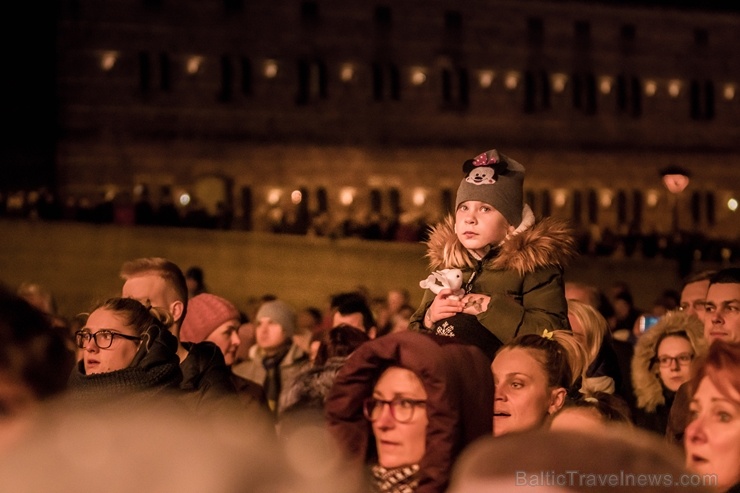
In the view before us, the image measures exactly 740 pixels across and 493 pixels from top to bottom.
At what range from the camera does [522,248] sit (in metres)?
5.07

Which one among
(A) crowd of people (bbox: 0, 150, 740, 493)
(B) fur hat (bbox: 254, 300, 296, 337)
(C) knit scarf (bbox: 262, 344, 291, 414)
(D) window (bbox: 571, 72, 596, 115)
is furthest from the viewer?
(D) window (bbox: 571, 72, 596, 115)

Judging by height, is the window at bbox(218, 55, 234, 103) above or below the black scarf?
above

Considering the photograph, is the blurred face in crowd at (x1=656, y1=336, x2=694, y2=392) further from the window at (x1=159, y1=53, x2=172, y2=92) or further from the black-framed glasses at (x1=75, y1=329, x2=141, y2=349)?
the window at (x1=159, y1=53, x2=172, y2=92)

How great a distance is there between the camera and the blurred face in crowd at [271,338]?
360 inches

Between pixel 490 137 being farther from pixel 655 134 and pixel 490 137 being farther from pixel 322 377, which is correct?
pixel 322 377

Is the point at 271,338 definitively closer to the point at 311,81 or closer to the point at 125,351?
the point at 125,351

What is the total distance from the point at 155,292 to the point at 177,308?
12 centimetres

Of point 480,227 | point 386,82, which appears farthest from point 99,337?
point 386,82

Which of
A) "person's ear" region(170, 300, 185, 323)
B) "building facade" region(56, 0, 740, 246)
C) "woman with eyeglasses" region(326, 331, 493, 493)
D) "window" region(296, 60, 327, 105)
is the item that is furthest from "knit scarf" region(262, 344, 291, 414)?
"window" region(296, 60, 327, 105)

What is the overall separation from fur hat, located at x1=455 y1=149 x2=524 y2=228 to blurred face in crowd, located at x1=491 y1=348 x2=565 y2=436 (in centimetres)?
91

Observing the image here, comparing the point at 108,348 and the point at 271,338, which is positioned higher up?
the point at 108,348

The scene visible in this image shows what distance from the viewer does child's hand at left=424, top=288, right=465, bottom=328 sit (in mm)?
4852

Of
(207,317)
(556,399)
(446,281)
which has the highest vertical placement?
(446,281)

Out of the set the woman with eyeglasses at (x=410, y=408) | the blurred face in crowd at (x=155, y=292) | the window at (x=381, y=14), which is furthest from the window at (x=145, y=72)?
the woman with eyeglasses at (x=410, y=408)
